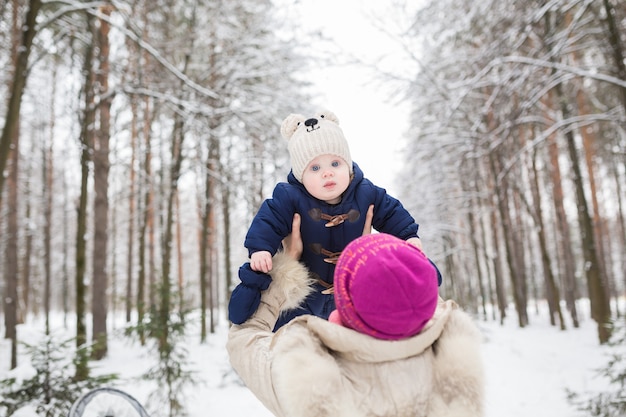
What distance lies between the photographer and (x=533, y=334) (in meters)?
12.8

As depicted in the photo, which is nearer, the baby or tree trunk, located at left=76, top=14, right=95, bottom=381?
the baby

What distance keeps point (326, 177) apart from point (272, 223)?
308 millimetres

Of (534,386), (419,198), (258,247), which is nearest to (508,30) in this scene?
(258,247)

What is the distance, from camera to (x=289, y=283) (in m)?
1.41

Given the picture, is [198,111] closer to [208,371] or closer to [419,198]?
[208,371]

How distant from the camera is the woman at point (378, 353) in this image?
107 cm

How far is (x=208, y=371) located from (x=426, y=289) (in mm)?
8839

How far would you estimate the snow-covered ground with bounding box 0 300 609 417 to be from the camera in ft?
19.7

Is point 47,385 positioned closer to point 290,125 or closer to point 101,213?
point 290,125

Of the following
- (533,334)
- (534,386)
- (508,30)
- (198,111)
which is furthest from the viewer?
(533,334)

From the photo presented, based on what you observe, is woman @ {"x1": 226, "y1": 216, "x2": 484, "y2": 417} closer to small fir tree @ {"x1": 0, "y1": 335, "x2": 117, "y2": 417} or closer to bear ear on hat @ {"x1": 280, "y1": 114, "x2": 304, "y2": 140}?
bear ear on hat @ {"x1": 280, "y1": 114, "x2": 304, "y2": 140}

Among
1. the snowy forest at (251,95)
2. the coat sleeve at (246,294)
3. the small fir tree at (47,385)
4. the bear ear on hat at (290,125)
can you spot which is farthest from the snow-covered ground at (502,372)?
the coat sleeve at (246,294)

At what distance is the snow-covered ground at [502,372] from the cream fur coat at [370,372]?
3.39 meters

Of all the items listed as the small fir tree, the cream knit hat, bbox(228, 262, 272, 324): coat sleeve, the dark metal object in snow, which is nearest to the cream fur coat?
bbox(228, 262, 272, 324): coat sleeve
